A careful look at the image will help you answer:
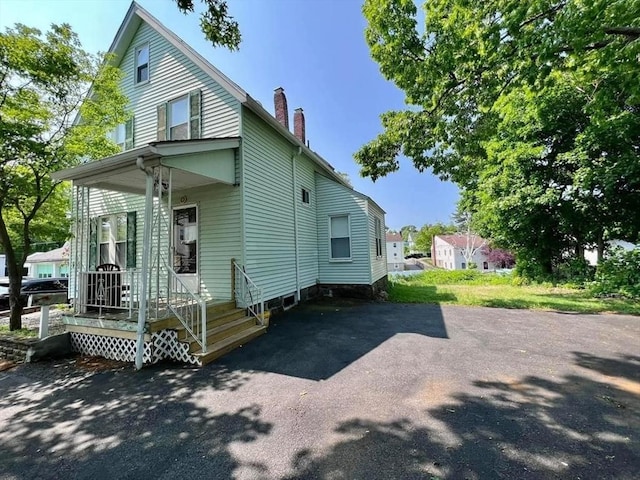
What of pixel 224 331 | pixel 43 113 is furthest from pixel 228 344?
pixel 43 113

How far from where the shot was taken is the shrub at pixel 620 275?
10539 mm

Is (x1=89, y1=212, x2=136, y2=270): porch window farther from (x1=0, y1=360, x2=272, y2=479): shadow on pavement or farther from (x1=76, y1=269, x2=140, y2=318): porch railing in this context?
(x1=0, y1=360, x2=272, y2=479): shadow on pavement

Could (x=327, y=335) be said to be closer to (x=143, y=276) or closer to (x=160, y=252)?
(x=143, y=276)

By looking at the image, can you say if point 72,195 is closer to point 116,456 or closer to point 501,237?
point 116,456

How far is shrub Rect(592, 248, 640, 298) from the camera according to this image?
10.5 meters

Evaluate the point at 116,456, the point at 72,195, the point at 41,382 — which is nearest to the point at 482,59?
the point at 116,456

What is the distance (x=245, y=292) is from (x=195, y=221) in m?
2.56

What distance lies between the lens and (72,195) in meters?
10.5

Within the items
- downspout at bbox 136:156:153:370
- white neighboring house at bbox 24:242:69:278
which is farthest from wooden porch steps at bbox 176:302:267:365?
white neighboring house at bbox 24:242:69:278

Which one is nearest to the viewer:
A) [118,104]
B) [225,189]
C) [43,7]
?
[43,7]

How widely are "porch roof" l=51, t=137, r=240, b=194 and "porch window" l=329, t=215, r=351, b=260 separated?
511 cm

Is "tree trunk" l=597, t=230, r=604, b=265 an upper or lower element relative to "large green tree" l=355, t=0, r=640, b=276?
lower

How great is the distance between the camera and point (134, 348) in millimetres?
5578

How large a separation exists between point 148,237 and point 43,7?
635 cm
